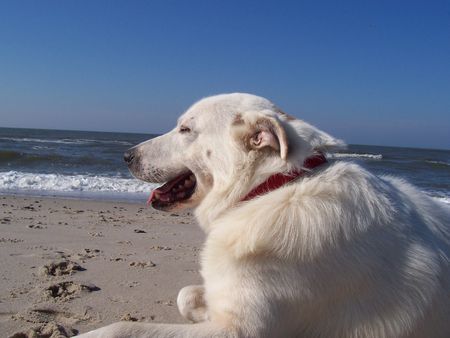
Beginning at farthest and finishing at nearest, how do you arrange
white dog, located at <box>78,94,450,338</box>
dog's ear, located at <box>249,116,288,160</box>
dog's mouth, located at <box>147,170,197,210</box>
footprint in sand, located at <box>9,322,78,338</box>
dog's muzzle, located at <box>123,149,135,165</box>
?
dog's muzzle, located at <box>123,149,135,165</box> < dog's mouth, located at <box>147,170,197,210</box> < footprint in sand, located at <box>9,322,78,338</box> < dog's ear, located at <box>249,116,288,160</box> < white dog, located at <box>78,94,450,338</box>

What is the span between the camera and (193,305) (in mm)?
3074

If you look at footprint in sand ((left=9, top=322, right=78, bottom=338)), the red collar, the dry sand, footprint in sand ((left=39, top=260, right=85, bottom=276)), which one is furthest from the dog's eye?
footprint in sand ((left=39, top=260, right=85, bottom=276))

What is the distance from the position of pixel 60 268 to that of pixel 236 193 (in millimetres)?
2356

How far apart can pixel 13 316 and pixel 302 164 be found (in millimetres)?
2193

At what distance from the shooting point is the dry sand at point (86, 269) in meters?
3.23

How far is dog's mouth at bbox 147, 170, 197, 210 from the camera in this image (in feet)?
10.6

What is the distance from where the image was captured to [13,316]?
10.2ft

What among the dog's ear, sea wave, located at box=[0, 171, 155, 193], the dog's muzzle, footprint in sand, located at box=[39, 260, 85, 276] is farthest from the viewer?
sea wave, located at box=[0, 171, 155, 193]

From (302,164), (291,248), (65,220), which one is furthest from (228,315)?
(65,220)

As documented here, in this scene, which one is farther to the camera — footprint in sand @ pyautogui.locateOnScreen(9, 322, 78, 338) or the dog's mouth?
the dog's mouth

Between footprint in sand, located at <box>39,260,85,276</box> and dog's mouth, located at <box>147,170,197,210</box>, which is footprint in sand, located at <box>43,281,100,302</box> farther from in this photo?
dog's mouth, located at <box>147,170,197,210</box>

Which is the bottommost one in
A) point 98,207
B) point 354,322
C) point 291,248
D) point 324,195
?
point 98,207

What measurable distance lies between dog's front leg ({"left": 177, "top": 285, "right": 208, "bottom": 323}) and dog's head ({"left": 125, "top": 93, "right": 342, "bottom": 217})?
0.61 metres

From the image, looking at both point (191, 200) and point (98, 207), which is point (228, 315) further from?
point (98, 207)
